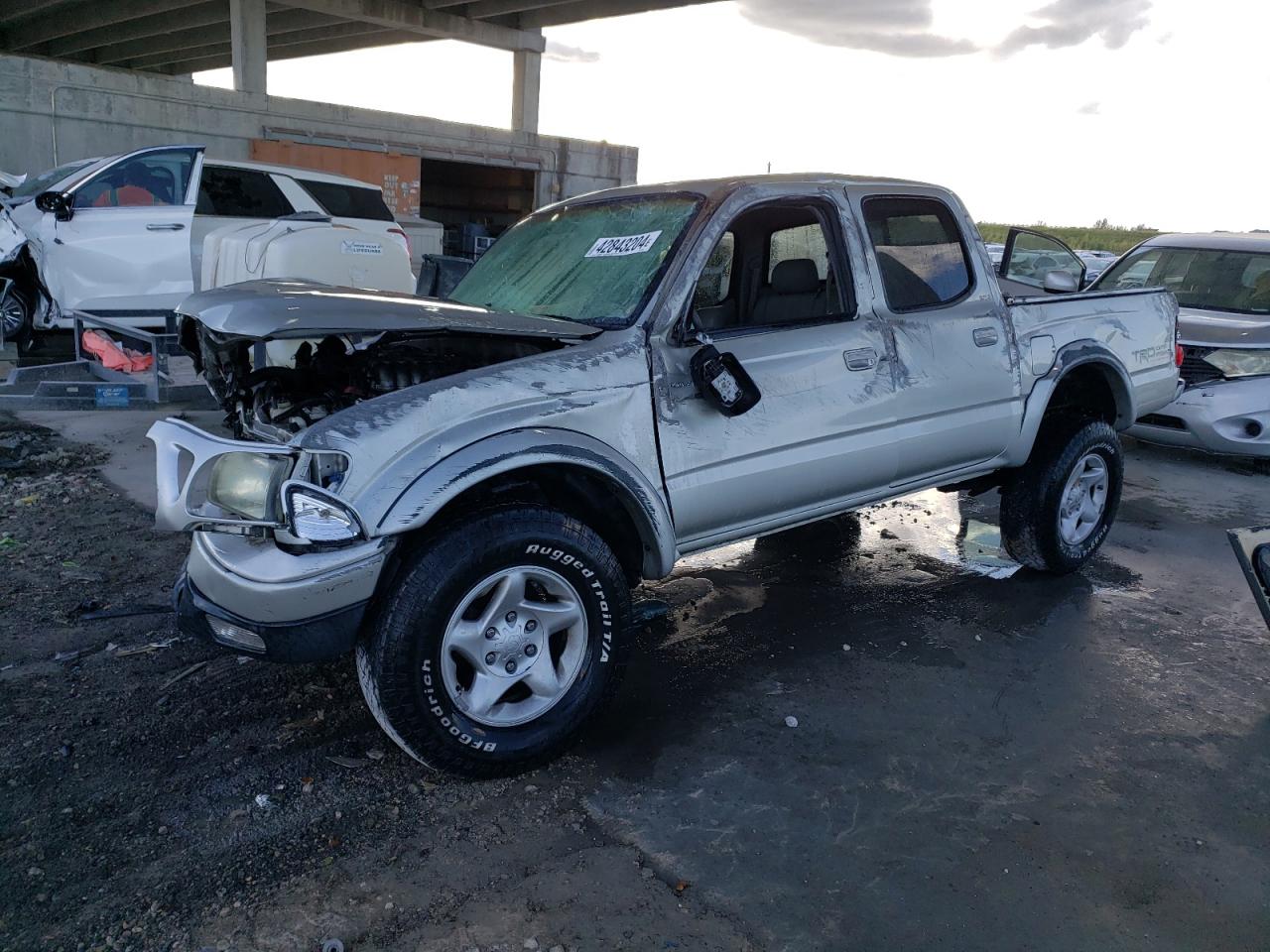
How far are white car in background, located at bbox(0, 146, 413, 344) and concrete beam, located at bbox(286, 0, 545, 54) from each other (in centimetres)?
1341

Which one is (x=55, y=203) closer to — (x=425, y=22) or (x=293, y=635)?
(x=293, y=635)

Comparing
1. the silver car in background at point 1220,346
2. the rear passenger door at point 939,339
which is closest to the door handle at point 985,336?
the rear passenger door at point 939,339

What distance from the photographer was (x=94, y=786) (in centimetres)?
277

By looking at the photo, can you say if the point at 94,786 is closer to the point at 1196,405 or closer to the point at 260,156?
the point at 1196,405

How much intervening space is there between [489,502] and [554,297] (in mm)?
1098

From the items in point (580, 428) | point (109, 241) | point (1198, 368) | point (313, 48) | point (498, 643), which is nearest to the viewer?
point (498, 643)

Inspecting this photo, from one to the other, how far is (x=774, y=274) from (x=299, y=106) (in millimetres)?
15644

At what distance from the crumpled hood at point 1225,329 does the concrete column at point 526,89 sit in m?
18.9

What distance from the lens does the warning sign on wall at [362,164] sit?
1647cm

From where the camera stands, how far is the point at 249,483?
263cm

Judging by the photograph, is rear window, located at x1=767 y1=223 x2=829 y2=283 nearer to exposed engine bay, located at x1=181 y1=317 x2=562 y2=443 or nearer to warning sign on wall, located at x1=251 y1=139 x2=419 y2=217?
exposed engine bay, located at x1=181 y1=317 x2=562 y2=443

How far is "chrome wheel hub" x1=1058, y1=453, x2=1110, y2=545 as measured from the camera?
15.7 ft

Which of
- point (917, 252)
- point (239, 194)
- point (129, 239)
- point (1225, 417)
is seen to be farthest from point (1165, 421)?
point (129, 239)

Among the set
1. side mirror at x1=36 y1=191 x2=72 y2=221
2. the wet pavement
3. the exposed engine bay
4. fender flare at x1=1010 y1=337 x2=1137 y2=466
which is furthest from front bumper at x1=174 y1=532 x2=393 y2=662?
side mirror at x1=36 y1=191 x2=72 y2=221
